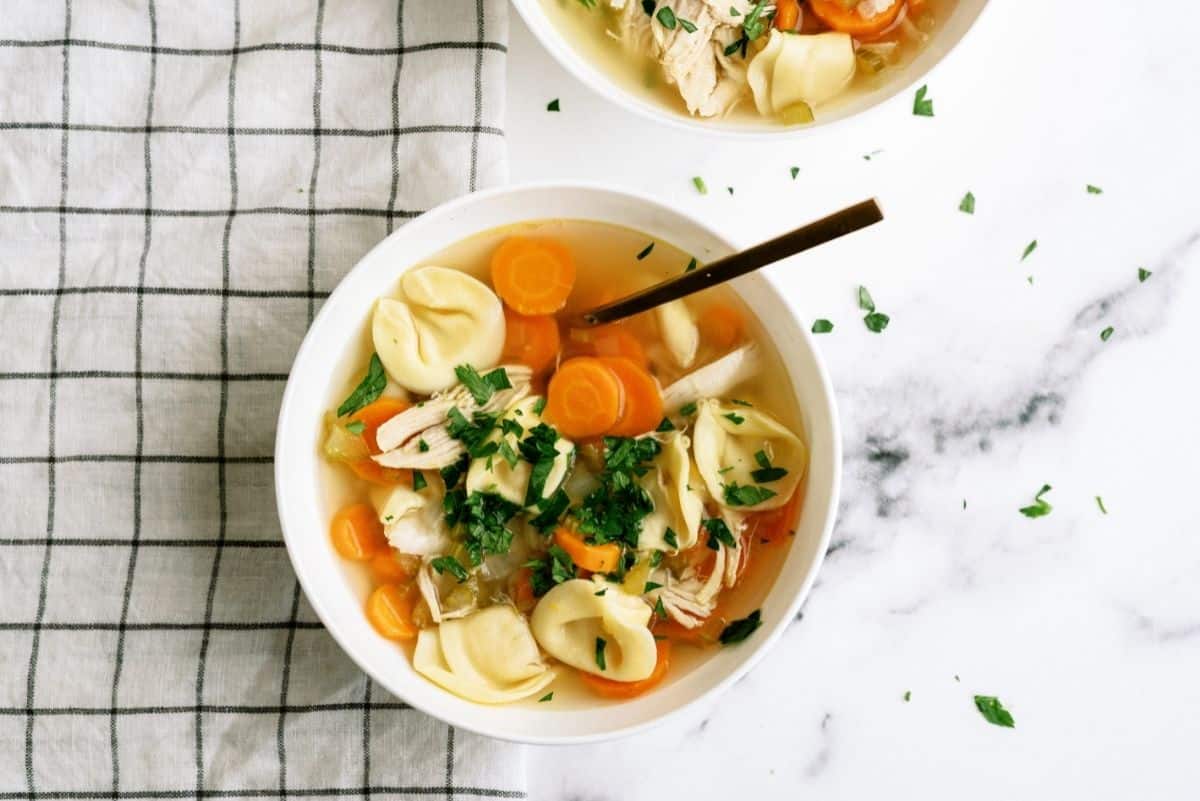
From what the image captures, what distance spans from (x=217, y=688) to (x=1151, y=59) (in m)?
2.20

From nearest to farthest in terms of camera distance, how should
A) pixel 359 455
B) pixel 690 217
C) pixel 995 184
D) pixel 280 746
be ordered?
pixel 690 217 → pixel 359 455 → pixel 280 746 → pixel 995 184

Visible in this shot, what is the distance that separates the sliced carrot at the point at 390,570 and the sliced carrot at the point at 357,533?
2 cm

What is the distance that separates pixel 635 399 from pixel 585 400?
9 cm

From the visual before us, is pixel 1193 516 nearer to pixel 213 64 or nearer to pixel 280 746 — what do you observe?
pixel 280 746

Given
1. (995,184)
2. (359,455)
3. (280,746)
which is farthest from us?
(995,184)

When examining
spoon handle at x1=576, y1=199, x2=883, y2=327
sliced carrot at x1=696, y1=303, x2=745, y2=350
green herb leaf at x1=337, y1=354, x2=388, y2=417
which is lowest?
green herb leaf at x1=337, y1=354, x2=388, y2=417

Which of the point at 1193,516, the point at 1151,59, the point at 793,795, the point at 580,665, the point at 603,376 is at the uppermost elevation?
the point at 1151,59

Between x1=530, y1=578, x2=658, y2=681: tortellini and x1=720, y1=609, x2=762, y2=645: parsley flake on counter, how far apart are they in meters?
0.13

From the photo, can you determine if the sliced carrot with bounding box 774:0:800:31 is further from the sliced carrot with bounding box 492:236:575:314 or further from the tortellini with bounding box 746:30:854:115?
the sliced carrot with bounding box 492:236:575:314

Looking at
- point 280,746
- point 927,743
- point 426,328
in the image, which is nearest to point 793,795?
point 927,743

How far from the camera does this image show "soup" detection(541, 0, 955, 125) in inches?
87.2

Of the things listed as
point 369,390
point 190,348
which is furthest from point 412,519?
point 190,348

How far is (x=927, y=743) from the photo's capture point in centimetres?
236

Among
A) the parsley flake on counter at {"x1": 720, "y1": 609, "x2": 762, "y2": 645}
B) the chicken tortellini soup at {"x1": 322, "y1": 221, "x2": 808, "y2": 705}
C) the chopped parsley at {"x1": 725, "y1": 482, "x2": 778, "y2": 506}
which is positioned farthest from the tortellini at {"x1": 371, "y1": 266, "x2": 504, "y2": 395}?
the parsley flake on counter at {"x1": 720, "y1": 609, "x2": 762, "y2": 645}
